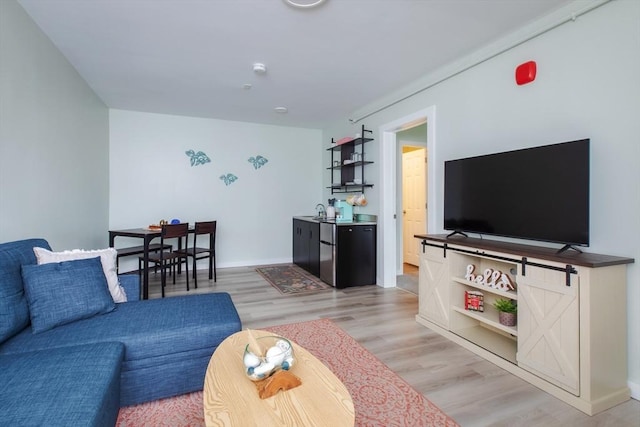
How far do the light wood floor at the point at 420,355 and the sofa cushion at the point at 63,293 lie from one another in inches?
50.9

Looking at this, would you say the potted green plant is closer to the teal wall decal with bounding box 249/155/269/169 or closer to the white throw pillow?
the white throw pillow

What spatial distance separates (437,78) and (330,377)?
3.02 metres

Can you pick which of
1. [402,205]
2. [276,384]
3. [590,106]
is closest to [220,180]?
[402,205]

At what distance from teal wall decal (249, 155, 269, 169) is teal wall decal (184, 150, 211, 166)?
74cm

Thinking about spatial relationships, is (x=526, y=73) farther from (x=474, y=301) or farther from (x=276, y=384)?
(x=276, y=384)

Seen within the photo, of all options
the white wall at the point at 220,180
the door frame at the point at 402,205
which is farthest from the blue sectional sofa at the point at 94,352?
the door frame at the point at 402,205

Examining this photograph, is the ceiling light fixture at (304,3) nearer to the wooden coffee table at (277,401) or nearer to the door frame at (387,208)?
the door frame at (387,208)

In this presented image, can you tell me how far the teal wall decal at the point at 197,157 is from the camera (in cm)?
505

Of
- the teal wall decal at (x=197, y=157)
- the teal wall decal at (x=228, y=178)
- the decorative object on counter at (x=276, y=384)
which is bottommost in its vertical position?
the decorative object on counter at (x=276, y=384)

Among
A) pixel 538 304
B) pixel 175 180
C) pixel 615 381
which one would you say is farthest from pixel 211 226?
pixel 615 381

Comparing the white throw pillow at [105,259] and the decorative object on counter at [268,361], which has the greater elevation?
the white throw pillow at [105,259]

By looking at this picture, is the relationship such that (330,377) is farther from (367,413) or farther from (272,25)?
(272,25)

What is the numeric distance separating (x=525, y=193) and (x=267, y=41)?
2358 mm

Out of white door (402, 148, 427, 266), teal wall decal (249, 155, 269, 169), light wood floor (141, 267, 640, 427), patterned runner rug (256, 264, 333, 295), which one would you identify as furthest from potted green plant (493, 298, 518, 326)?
teal wall decal (249, 155, 269, 169)
